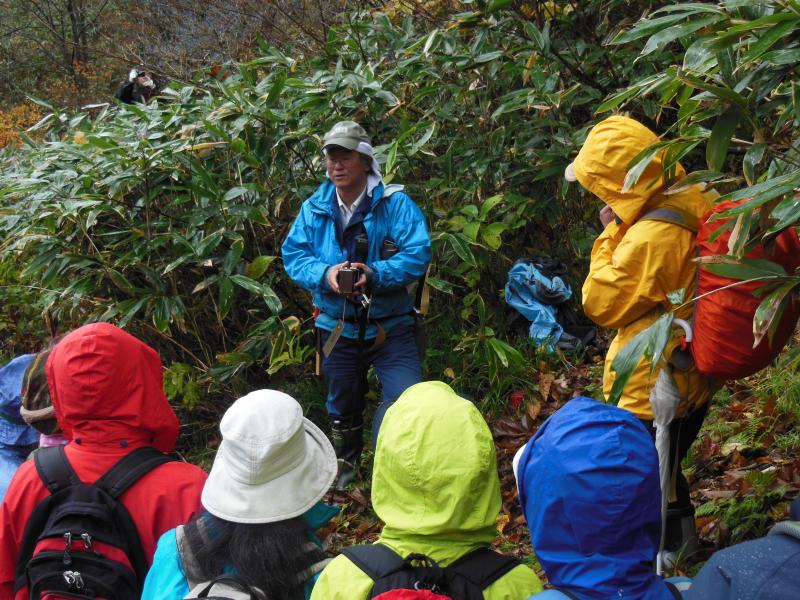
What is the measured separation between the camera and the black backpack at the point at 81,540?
98.1 inches

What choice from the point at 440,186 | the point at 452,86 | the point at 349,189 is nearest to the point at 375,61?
the point at 452,86

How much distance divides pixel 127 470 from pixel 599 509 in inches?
59.8

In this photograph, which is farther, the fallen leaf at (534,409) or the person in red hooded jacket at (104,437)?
the fallen leaf at (534,409)

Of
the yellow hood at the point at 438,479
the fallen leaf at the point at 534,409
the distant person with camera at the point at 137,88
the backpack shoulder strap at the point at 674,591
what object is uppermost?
the yellow hood at the point at 438,479

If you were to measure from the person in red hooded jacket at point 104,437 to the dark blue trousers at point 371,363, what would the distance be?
6.15 ft

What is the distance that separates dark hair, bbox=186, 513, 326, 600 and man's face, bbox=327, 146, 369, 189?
2.56 metres

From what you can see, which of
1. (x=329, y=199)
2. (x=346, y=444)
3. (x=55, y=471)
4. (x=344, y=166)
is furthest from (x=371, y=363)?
(x=55, y=471)

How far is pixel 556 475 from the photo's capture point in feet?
6.54

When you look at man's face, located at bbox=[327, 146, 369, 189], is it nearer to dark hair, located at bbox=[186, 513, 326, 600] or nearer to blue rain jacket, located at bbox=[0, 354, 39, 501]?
blue rain jacket, located at bbox=[0, 354, 39, 501]

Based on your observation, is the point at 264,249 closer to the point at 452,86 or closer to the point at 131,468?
the point at 452,86

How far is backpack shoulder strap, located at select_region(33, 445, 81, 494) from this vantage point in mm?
2613

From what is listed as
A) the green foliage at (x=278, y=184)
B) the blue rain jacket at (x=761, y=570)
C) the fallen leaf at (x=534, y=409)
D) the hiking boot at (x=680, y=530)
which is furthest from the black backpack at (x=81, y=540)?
the fallen leaf at (x=534, y=409)

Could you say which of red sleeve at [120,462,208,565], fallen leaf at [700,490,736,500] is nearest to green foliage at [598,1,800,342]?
fallen leaf at [700,490,736,500]

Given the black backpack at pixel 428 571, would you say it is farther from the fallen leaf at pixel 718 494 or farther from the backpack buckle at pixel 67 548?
the fallen leaf at pixel 718 494
